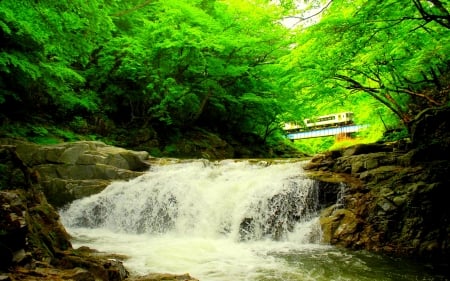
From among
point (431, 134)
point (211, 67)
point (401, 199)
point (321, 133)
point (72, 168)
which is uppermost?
point (211, 67)

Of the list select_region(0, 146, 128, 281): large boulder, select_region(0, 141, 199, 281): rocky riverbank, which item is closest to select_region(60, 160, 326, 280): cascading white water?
select_region(0, 141, 199, 281): rocky riverbank

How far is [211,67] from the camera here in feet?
55.6

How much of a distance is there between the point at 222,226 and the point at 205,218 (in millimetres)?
658

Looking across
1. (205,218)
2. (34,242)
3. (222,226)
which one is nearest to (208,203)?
(205,218)

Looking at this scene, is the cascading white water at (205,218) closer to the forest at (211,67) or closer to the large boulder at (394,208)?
the large boulder at (394,208)

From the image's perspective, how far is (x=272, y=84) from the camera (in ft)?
59.8

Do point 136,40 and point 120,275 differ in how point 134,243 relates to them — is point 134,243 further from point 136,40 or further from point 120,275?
point 136,40

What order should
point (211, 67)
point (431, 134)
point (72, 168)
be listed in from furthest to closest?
point (211, 67), point (72, 168), point (431, 134)

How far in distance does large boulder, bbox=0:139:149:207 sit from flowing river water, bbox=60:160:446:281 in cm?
52

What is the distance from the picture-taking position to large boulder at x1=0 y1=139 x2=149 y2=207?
38.5ft

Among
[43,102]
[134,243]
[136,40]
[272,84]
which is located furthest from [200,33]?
[134,243]

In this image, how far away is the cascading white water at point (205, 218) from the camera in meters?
6.88

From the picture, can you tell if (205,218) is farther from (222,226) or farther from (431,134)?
(431,134)

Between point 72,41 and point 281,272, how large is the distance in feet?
23.5
